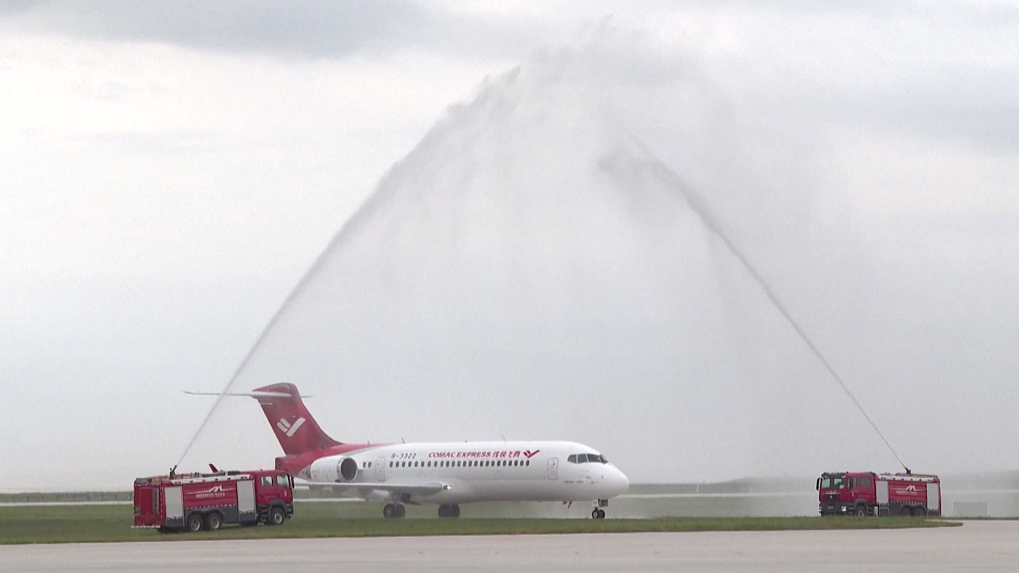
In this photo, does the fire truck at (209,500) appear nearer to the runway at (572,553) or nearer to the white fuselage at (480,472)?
the runway at (572,553)

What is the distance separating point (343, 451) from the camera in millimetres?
66000

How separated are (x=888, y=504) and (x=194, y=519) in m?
26.9

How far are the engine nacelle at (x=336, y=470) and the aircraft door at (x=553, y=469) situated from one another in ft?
37.7

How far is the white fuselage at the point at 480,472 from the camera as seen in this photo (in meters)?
57.2

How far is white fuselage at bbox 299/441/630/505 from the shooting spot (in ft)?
188

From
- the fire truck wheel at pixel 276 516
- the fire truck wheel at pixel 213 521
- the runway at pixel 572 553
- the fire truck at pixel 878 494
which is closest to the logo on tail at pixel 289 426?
the fire truck wheel at pixel 276 516

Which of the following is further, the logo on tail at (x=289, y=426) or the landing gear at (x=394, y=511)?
the logo on tail at (x=289, y=426)

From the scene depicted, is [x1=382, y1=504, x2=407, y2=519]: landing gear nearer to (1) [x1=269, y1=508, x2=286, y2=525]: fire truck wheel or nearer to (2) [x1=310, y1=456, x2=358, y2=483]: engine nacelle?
(2) [x1=310, y1=456, x2=358, y2=483]: engine nacelle

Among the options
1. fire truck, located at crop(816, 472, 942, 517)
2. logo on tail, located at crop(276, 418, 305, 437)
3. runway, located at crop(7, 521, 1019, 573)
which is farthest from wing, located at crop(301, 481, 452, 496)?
runway, located at crop(7, 521, 1019, 573)

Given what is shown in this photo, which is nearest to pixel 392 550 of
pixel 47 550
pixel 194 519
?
pixel 47 550

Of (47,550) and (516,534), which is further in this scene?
(516,534)

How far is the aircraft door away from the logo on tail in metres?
15.3

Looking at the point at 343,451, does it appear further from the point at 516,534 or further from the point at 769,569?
the point at 769,569

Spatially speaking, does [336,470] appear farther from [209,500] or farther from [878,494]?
[878,494]
